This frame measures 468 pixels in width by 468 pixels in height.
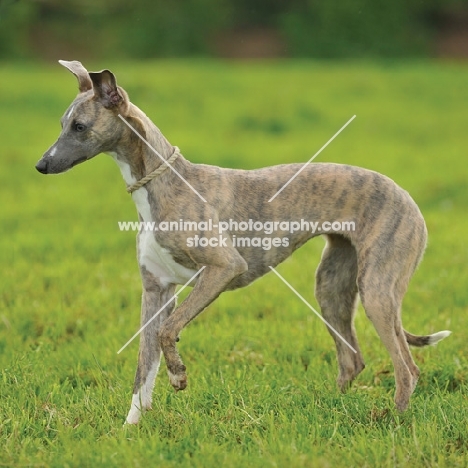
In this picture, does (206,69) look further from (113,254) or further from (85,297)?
(85,297)

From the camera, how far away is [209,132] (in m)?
14.7

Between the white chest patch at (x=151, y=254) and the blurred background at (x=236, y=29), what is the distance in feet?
90.0

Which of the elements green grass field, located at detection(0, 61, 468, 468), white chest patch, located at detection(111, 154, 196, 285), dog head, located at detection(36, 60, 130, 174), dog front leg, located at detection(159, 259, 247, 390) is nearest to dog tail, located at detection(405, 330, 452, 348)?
green grass field, located at detection(0, 61, 468, 468)

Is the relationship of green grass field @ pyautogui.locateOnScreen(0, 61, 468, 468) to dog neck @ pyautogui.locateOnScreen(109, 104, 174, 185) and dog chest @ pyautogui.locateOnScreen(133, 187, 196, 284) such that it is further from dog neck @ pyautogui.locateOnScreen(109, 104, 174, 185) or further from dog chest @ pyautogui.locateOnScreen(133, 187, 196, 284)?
dog neck @ pyautogui.locateOnScreen(109, 104, 174, 185)

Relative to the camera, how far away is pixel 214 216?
4.65 metres

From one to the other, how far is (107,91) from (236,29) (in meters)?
30.9

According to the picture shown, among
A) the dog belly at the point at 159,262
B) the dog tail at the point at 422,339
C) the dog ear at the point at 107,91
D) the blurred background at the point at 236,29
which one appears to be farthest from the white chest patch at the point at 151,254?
the blurred background at the point at 236,29

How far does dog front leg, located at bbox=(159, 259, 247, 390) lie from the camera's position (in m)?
4.43

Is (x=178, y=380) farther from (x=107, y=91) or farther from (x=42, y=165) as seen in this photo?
(x=107, y=91)

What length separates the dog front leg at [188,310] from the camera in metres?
4.43

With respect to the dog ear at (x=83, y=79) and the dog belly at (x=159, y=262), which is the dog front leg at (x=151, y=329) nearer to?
the dog belly at (x=159, y=262)

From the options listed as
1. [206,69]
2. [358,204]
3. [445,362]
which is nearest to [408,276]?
[358,204]

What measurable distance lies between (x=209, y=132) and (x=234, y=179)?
992 centimetres

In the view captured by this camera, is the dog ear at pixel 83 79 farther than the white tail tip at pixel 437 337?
No
